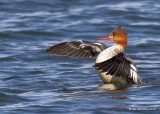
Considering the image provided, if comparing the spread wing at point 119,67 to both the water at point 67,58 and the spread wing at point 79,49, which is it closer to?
the water at point 67,58

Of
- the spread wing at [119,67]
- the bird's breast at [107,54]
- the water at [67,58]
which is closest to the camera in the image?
the water at [67,58]

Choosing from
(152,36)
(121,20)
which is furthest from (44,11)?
(152,36)

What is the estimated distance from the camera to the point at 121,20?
20.8m

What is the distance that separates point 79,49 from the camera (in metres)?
14.4

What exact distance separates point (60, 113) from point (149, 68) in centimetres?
421

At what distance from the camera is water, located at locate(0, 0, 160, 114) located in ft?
39.9

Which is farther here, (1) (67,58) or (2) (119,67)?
(1) (67,58)

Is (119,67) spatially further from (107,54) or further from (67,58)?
(67,58)

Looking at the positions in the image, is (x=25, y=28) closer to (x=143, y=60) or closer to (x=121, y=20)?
(x=121, y=20)

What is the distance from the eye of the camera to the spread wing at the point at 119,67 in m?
12.7

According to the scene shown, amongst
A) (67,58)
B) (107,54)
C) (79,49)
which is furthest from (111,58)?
(67,58)

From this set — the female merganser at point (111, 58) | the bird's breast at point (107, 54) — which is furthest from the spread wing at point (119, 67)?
the bird's breast at point (107, 54)

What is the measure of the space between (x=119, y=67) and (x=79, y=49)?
170 centimetres

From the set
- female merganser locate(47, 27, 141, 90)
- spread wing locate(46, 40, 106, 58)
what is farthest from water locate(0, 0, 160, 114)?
Answer: spread wing locate(46, 40, 106, 58)
